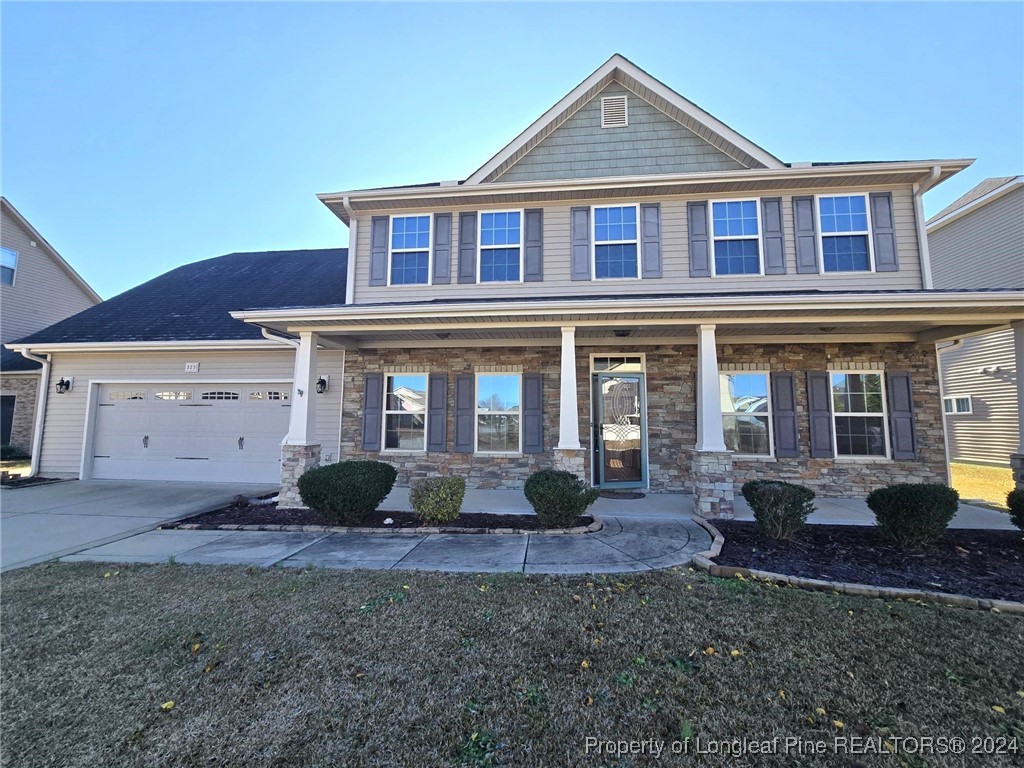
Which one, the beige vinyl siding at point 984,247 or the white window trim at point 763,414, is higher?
the beige vinyl siding at point 984,247

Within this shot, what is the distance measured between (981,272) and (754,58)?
892cm

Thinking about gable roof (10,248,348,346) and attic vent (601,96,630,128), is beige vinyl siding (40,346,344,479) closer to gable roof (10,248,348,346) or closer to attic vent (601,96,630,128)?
gable roof (10,248,348,346)

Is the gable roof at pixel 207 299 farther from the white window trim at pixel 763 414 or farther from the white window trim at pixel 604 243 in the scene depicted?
the white window trim at pixel 763 414

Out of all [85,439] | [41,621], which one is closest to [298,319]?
[41,621]

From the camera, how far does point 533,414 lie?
327 inches

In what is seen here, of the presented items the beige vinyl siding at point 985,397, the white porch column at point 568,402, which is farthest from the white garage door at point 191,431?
the beige vinyl siding at point 985,397

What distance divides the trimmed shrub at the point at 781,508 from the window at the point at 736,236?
433 cm

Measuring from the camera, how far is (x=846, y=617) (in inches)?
126

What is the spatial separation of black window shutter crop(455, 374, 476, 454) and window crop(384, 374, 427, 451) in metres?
0.70

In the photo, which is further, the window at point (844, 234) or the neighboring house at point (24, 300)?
the neighboring house at point (24, 300)

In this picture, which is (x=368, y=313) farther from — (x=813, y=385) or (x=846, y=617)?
(x=813, y=385)

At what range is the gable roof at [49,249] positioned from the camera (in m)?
13.1

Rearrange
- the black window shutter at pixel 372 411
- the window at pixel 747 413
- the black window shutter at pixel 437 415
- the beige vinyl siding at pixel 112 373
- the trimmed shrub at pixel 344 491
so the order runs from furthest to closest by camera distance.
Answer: the beige vinyl siding at pixel 112 373, the black window shutter at pixel 372 411, the black window shutter at pixel 437 415, the window at pixel 747 413, the trimmed shrub at pixel 344 491

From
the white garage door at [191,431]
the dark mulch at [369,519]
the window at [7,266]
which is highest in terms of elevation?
the window at [7,266]
